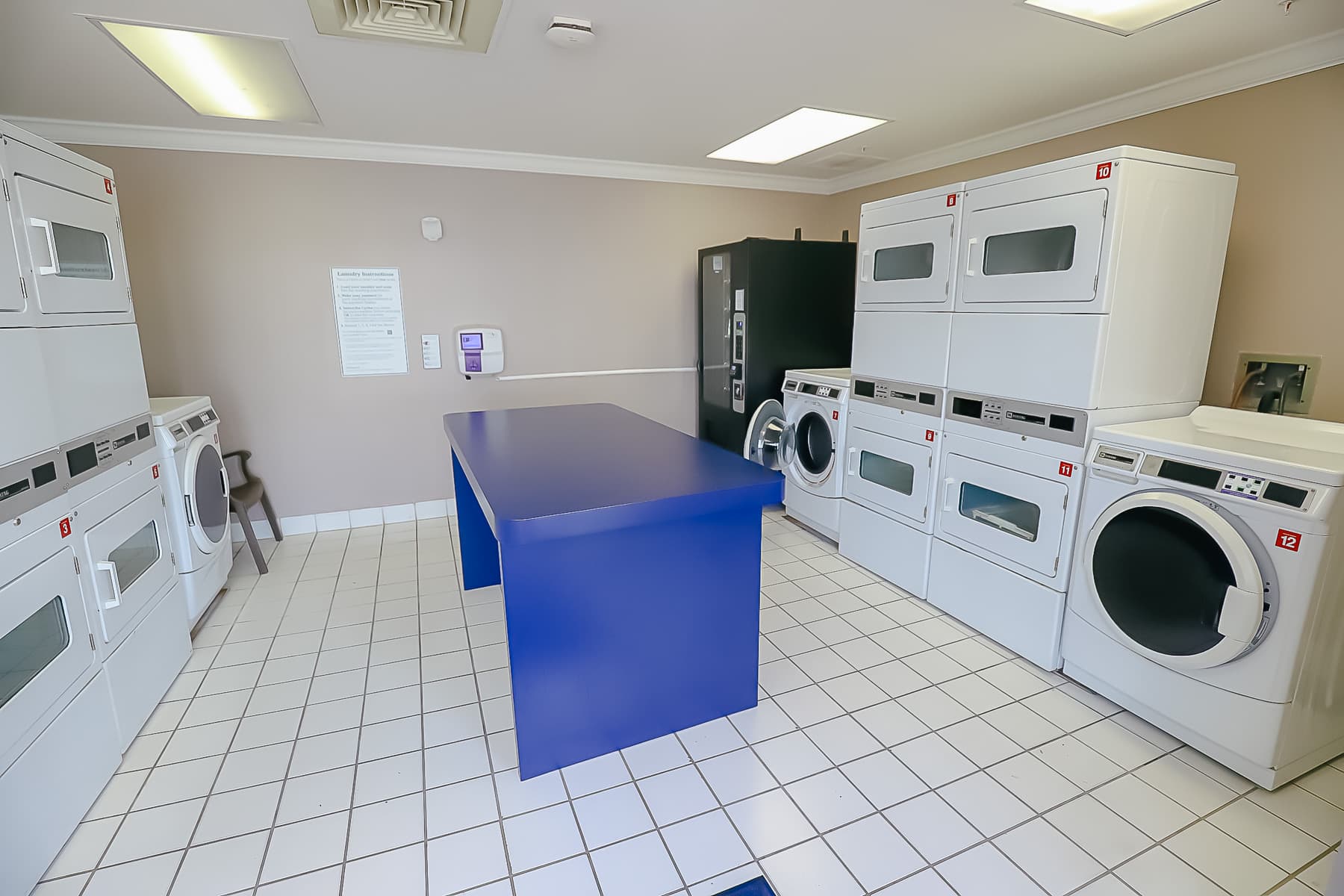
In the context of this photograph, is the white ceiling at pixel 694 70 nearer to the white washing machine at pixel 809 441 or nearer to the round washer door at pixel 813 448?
the white washing machine at pixel 809 441

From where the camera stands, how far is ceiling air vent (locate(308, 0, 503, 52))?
2.04 m

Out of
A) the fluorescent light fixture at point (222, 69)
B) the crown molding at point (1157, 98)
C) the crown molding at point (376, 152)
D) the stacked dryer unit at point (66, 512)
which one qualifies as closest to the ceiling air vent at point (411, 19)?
the fluorescent light fixture at point (222, 69)

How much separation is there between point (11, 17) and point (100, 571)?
6.17 ft

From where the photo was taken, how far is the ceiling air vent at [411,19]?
2.04 meters

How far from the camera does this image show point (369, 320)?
403 centimetres

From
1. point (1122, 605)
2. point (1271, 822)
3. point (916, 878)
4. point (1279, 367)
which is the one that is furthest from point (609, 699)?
point (1279, 367)

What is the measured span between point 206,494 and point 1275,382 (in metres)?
4.87

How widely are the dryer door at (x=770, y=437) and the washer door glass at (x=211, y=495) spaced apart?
2.99m

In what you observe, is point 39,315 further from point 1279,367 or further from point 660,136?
point 1279,367

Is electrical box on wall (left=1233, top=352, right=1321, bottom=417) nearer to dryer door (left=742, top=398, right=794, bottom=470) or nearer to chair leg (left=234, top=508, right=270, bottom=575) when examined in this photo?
dryer door (left=742, top=398, right=794, bottom=470)

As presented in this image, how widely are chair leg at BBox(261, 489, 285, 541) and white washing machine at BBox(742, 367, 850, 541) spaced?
3.16m

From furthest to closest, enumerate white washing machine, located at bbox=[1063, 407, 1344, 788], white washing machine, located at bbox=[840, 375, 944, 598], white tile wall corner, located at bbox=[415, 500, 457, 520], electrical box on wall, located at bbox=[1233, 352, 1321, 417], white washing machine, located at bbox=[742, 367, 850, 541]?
1. white tile wall corner, located at bbox=[415, 500, 457, 520]
2. white washing machine, located at bbox=[742, 367, 850, 541]
3. white washing machine, located at bbox=[840, 375, 944, 598]
4. electrical box on wall, located at bbox=[1233, 352, 1321, 417]
5. white washing machine, located at bbox=[1063, 407, 1344, 788]

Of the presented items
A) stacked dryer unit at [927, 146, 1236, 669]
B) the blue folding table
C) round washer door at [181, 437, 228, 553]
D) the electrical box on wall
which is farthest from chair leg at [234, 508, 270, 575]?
the electrical box on wall

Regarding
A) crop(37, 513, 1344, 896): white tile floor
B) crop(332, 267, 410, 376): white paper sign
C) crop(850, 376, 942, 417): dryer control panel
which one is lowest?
crop(37, 513, 1344, 896): white tile floor
